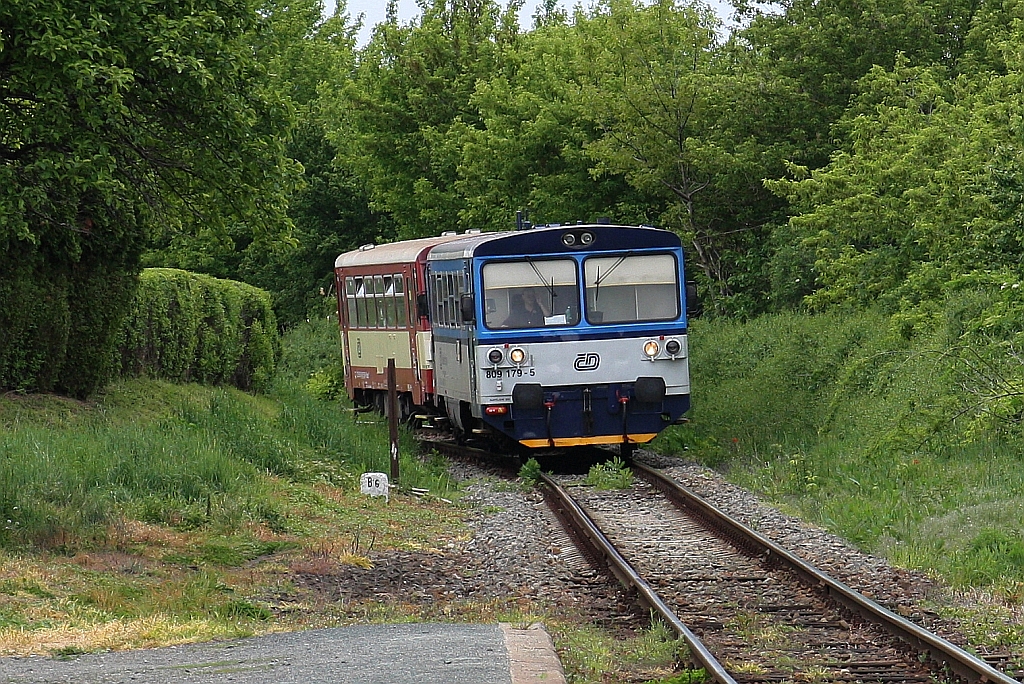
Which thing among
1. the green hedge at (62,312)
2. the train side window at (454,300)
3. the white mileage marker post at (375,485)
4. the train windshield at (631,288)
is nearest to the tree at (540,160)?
the train side window at (454,300)

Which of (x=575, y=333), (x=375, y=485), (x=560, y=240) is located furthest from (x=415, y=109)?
(x=375, y=485)

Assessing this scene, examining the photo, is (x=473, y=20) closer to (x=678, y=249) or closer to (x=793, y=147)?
(x=793, y=147)

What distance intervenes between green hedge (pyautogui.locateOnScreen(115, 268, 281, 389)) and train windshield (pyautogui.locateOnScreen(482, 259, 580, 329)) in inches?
214

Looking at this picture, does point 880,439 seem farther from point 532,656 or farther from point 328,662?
point 328,662

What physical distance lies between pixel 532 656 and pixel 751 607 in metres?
2.76

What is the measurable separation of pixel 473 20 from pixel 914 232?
29146 millimetres

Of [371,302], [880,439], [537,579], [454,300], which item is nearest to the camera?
[537,579]

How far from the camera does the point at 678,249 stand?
62.5 feet

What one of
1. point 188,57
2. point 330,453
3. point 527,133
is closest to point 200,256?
point 527,133

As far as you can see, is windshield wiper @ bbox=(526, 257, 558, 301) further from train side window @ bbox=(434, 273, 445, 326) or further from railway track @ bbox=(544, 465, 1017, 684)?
railway track @ bbox=(544, 465, 1017, 684)

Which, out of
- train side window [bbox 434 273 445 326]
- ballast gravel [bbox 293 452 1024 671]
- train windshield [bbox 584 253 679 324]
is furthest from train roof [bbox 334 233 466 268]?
ballast gravel [bbox 293 452 1024 671]

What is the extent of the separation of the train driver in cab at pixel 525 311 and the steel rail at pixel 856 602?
3.43m

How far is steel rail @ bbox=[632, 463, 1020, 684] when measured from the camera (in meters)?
7.99

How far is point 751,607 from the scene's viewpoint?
1048 cm
